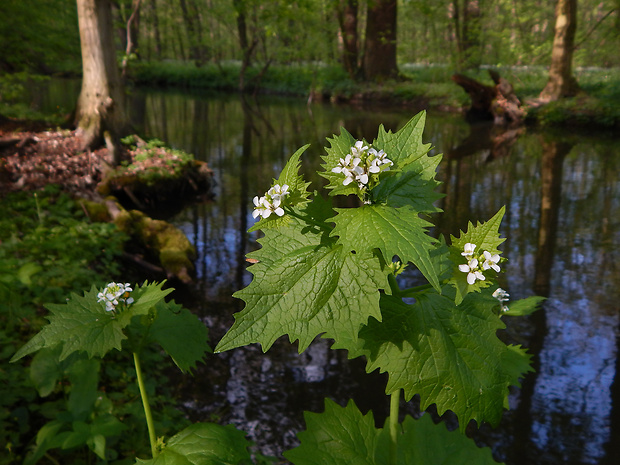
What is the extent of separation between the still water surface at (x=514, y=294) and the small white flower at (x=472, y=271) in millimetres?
2730

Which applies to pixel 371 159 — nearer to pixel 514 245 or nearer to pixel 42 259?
pixel 42 259

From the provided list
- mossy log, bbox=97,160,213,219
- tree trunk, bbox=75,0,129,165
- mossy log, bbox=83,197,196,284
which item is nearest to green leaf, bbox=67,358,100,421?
mossy log, bbox=83,197,196,284

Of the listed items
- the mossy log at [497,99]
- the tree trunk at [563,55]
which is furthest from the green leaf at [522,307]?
the tree trunk at [563,55]

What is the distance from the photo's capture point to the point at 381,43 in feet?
83.3

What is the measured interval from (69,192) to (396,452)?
732cm

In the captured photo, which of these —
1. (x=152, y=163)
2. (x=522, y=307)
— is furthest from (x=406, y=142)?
(x=152, y=163)

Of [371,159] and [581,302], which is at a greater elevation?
[371,159]

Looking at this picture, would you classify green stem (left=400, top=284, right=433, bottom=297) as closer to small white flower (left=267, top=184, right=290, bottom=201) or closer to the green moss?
small white flower (left=267, top=184, right=290, bottom=201)

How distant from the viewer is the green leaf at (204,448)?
1.42 metres

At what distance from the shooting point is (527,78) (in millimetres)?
22484

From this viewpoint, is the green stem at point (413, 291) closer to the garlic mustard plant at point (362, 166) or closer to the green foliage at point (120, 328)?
the garlic mustard plant at point (362, 166)

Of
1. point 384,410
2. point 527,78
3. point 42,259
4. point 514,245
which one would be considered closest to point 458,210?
point 514,245

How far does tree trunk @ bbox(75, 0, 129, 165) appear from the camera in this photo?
8.50m

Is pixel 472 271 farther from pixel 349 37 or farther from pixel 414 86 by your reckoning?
pixel 349 37
